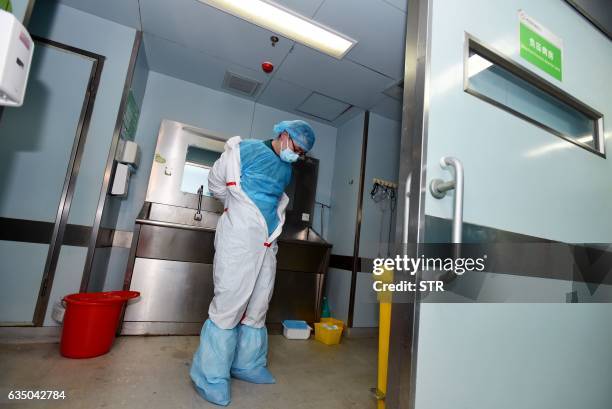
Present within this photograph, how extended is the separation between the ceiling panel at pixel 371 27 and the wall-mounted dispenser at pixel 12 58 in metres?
1.79

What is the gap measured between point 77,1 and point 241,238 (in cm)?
231

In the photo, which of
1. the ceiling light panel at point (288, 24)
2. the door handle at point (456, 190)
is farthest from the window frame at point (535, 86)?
the ceiling light panel at point (288, 24)

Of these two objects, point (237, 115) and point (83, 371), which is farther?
point (237, 115)

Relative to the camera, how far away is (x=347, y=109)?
3355 mm

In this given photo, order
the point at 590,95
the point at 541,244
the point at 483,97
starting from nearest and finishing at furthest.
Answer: the point at 483,97, the point at 541,244, the point at 590,95

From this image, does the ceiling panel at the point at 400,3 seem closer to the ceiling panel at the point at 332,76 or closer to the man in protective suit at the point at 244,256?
the ceiling panel at the point at 332,76

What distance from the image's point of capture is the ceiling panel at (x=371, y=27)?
2.00 metres

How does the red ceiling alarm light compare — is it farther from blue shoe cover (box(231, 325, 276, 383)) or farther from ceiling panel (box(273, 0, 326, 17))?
blue shoe cover (box(231, 325, 276, 383))

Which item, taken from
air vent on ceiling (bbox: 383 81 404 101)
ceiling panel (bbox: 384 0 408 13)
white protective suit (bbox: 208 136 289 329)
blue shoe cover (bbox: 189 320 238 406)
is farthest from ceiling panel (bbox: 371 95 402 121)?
blue shoe cover (bbox: 189 320 238 406)

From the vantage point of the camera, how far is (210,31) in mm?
2373

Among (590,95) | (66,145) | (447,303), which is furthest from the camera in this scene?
(66,145)

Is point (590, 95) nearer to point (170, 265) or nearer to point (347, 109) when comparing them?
point (347, 109)

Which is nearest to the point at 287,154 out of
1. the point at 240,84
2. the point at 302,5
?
the point at 302,5

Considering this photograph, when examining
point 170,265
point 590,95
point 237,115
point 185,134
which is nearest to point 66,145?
point 185,134
